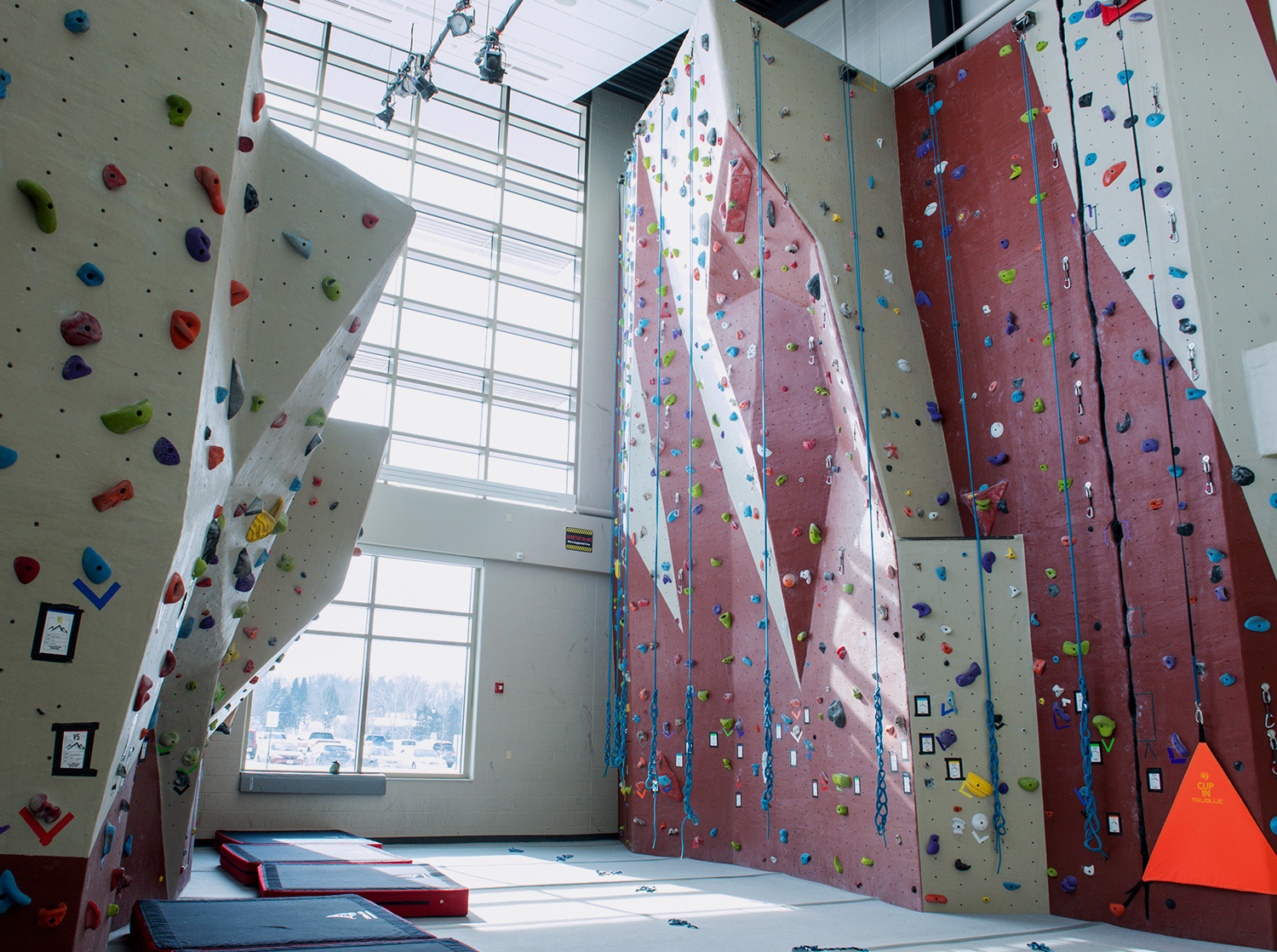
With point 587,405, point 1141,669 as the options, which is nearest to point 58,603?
point 1141,669

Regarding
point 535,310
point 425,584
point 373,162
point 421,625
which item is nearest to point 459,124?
point 373,162

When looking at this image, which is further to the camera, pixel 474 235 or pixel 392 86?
pixel 474 235

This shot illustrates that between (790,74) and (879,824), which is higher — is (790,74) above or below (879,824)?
above

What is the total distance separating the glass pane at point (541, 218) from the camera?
11.3 metres

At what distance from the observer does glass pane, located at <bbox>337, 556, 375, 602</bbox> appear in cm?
938

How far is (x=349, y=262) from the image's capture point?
3.39m

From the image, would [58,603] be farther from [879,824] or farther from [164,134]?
[879,824]

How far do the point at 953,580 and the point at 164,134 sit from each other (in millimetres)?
4908

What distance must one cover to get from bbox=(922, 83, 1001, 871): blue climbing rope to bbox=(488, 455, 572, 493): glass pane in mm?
5381

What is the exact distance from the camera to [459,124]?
1117 cm

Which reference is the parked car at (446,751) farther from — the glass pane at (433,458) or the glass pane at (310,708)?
the glass pane at (433,458)

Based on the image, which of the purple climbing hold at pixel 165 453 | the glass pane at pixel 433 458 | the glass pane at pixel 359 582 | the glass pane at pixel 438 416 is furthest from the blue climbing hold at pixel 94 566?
the glass pane at pixel 438 416

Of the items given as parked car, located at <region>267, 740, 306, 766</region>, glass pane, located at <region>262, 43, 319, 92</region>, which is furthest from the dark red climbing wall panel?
glass pane, located at <region>262, 43, 319, 92</region>

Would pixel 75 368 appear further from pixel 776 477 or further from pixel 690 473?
pixel 690 473
